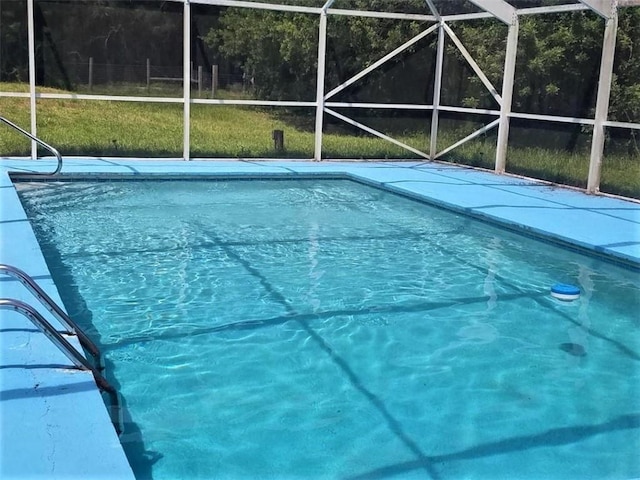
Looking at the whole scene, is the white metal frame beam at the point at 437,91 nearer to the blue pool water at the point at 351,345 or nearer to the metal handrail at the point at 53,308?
the blue pool water at the point at 351,345

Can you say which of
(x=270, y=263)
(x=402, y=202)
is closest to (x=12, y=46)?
(x=402, y=202)

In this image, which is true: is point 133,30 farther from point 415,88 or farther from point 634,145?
point 634,145

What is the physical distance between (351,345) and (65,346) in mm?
1836

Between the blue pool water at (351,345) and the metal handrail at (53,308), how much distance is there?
0.60ft

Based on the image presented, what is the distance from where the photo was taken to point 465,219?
8.39m

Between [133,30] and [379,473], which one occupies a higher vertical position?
[133,30]

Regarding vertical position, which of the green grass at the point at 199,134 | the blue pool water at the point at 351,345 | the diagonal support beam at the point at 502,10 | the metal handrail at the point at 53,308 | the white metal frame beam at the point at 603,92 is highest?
the diagonal support beam at the point at 502,10

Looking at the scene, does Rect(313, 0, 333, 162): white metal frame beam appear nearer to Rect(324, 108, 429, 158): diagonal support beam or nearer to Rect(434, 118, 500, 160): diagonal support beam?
Rect(324, 108, 429, 158): diagonal support beam

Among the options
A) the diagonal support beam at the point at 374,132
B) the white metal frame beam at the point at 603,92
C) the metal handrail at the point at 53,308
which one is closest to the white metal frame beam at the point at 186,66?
the diagonal support beam at the point at 374,132

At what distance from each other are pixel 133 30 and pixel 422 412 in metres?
9.61

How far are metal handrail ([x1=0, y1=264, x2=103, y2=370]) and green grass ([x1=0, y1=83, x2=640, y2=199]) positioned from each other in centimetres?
831

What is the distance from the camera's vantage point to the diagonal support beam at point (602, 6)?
8859mm

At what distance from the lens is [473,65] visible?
11648mm

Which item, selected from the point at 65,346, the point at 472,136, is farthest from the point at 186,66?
the point at 65,346
